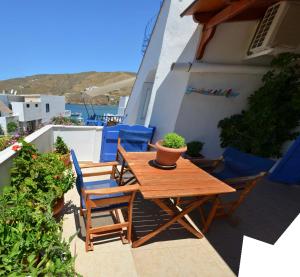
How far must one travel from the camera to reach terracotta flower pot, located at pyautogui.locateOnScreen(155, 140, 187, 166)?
99.2 inches

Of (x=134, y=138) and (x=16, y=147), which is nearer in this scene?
(x=16, y=147)

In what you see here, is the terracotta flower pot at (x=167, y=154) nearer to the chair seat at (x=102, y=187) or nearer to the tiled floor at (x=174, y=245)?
the chair seat at (x=102, y=187)

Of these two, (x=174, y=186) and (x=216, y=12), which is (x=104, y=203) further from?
(x=216, y=12)

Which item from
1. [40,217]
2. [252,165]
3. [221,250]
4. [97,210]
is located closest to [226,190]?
[221,250]

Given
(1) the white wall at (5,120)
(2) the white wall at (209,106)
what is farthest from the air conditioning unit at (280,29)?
(1) the white wall at (5,120)

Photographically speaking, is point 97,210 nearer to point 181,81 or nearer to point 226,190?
point 226,190

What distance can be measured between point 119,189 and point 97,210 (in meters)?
0.40

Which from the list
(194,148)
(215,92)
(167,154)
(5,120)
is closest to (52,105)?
(5,120)

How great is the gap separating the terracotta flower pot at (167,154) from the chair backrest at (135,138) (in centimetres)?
195

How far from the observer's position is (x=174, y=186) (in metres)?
2.24

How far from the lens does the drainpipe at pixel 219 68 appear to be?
12.9 feet

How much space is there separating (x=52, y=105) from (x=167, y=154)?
33092mm

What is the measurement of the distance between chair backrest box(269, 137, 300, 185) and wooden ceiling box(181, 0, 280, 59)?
2680 mm

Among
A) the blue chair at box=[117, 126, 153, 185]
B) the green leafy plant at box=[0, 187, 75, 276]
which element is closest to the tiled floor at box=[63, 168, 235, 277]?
the green leafy plant at box=[0, 187, 75, 276]
